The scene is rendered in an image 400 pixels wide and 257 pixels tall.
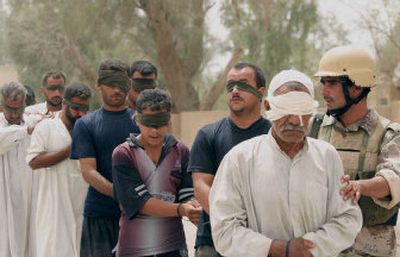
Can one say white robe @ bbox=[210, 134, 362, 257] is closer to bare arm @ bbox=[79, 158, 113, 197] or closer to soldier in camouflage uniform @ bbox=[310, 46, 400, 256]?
soldier in camouflage uniform @ bbox=[310, 46, 400, 256]

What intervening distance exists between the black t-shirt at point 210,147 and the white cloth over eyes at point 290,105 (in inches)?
29.3

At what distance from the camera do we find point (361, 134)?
379 cm

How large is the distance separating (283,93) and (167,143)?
4.40ft

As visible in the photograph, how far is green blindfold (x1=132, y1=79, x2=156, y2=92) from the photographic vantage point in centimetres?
577

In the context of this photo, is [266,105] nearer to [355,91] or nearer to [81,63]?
[355,91]

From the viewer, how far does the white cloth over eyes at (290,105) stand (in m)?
3.14

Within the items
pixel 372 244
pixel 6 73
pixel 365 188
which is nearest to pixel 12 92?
pixel 372 244

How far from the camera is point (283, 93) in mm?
3201

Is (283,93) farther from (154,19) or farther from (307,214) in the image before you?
(154,19)

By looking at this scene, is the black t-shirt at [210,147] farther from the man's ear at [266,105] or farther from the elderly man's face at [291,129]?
the elderly man's face at [291,129]

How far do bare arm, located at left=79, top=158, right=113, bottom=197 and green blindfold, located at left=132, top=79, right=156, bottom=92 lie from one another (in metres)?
0.99

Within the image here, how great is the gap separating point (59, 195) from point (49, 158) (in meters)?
0.33

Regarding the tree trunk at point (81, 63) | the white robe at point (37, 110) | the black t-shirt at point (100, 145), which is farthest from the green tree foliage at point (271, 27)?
the black t-shirt at point (100, 145)

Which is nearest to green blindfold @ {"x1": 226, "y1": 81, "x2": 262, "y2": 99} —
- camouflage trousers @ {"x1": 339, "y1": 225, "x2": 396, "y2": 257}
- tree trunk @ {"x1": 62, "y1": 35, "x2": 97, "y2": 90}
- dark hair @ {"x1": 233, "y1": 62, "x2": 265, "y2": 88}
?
dark hair @ {"x1": 233, "y1": 62, "x2": 265, "y2": 88}
